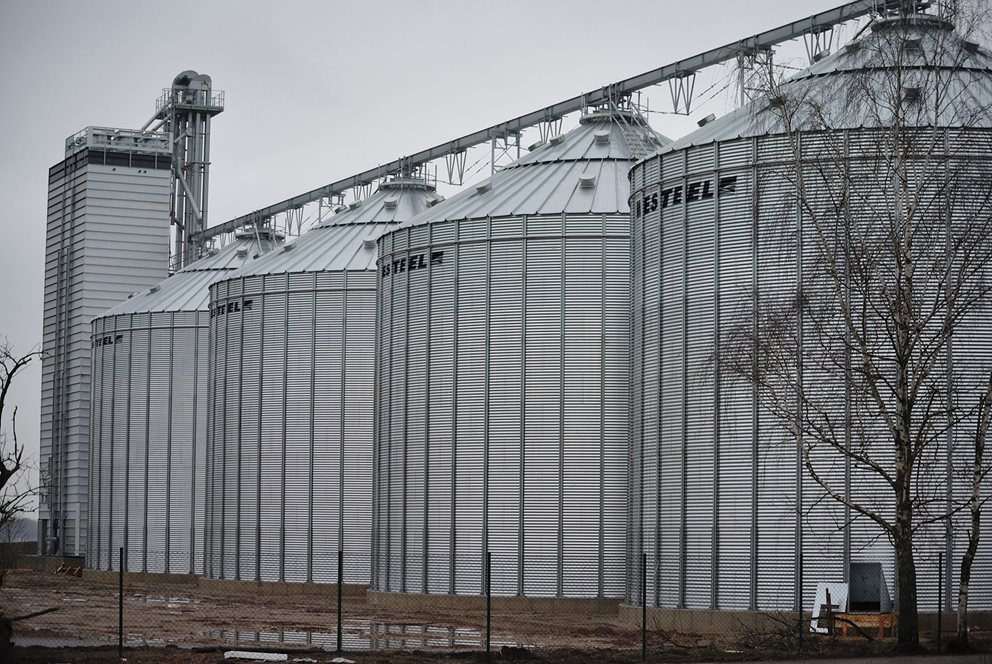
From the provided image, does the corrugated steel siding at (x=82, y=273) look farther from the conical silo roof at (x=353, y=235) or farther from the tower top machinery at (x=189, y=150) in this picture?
the conical silo roof at (x=353, y=235)

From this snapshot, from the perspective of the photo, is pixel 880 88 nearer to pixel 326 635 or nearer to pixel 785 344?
pixel 785 344

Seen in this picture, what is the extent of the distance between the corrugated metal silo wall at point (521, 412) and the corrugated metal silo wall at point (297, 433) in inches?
376

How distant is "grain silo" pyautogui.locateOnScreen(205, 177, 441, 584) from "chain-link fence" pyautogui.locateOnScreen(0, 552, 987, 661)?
257 centimetres

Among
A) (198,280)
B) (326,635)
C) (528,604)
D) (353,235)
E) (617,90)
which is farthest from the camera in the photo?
(198,280)

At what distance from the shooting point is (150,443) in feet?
250

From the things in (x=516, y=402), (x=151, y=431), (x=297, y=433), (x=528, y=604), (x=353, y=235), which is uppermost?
(x=353, y=235)

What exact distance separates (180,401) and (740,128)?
4161cm

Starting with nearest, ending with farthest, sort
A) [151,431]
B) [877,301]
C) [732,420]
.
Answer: [877,301], [732,420], [151,431]

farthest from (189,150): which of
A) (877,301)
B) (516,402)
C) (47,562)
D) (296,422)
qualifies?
(877,301)

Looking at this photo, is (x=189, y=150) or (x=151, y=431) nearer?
(x=151, y=431)

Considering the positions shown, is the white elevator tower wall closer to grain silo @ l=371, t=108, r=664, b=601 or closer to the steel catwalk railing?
the steel catwalk railing

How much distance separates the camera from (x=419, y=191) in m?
74.6

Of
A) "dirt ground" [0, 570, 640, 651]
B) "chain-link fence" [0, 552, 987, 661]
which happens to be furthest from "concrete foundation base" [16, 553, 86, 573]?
"chain-link fence" [0, 552, 987, 661]

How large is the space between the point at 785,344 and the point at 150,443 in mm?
49940
